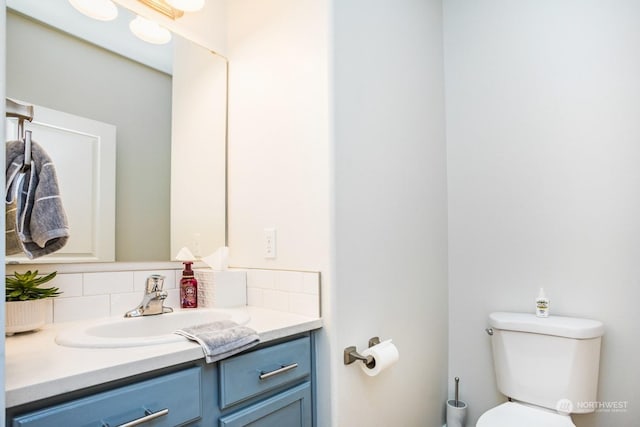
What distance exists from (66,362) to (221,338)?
0.35 m

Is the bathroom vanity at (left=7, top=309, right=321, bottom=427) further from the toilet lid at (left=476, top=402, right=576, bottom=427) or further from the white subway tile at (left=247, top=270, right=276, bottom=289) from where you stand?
the toilet lid at (left=476, top=402, right=576, bottom=427)

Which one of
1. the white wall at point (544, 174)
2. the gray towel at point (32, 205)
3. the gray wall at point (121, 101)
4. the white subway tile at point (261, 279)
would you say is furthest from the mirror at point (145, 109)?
the white wall at point (544, 174)

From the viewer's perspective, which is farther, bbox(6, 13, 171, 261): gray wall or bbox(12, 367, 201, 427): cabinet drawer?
bbox(6, 13, 171, 261): gray wall

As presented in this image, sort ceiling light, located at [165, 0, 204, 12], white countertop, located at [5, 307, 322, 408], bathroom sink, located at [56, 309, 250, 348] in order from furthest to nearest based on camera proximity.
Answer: ceiling light, located at [165, 0, 204, 12], bathroom sink, located at [56, 309, 250, 348], white countertop, located at [5, 307, 322, 408]

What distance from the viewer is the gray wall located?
4.01ft

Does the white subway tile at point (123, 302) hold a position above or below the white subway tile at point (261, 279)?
below

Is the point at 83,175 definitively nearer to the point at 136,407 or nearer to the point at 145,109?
the point at 145,109

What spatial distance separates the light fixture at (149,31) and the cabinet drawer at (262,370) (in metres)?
1.31

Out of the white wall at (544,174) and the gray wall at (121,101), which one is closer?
the gray wall at (121,101)

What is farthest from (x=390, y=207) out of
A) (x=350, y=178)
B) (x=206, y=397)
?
(x=206, y=397)

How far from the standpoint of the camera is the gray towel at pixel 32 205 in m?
0.88

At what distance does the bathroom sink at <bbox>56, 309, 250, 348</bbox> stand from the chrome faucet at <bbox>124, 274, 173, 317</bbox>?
0.02m

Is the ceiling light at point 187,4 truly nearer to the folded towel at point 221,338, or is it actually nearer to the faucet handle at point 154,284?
the faucet handle at point 154,284

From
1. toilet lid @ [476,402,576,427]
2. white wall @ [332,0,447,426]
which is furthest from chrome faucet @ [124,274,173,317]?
toilet lid @ [476,402,576,427]
